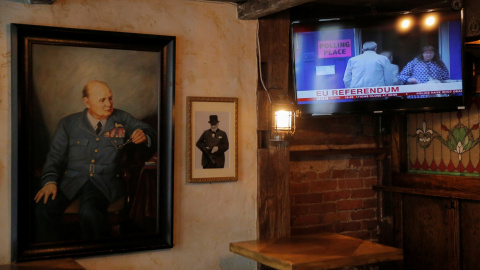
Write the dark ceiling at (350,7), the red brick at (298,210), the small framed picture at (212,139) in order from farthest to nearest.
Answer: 1. the red brick at (298,210)
2. the dark ceiling at (350,7)
3. the small framed picture at (212,139)

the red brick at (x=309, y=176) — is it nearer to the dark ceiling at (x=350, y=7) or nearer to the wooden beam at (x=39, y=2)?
the dark ceiling at (x=350, y=7)

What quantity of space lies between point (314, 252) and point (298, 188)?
111 cm

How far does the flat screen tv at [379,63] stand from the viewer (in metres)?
3.70

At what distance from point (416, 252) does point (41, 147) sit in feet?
9.57

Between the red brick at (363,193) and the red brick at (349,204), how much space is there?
0.04 m

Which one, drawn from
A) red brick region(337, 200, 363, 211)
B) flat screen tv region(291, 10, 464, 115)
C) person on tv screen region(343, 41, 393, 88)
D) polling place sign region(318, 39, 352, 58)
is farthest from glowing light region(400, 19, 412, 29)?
red brick region(337, 200, 363, 211)

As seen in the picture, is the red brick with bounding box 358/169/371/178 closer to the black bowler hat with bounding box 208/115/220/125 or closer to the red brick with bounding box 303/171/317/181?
the red brick with bounding box 303/171/317/181

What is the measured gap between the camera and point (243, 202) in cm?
383

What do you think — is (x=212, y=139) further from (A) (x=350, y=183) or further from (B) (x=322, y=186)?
(A) (x=350, y=183)

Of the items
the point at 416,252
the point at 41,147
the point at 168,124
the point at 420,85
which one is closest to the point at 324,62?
the point at 420,85

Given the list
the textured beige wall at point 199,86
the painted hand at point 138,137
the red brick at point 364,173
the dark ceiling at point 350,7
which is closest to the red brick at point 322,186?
the red brick at point 364,173

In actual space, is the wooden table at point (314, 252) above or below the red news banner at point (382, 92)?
below

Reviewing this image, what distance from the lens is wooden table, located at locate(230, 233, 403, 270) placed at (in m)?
3.07

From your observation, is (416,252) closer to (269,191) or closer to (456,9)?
(269,191)
